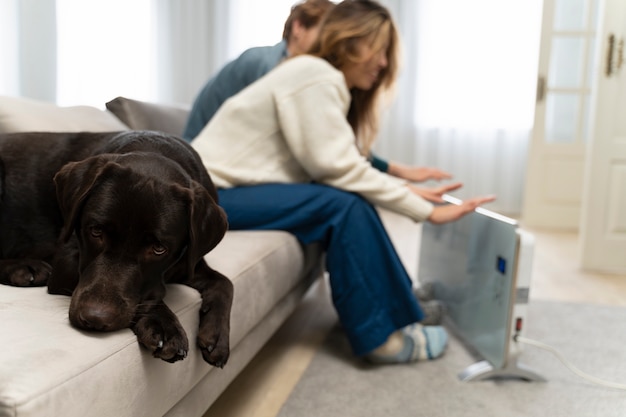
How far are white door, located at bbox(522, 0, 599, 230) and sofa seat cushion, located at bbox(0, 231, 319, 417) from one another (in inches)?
168

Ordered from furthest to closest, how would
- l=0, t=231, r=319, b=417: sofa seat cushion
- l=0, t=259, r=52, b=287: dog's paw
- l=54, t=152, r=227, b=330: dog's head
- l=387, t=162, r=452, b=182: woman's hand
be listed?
l=387, t=162, r=452, b=182: woman's hand
l=0, t=259, r=52, b=287: dog's paw
l=54, t=152, r=227, b=330: dog's head
l=0, t=231, r=319, b=417: sofa seat cushion

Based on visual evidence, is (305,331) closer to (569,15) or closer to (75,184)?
(75,184)

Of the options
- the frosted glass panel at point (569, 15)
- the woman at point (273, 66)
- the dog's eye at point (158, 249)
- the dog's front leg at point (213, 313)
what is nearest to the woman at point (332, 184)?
the woman at point (273, 66)

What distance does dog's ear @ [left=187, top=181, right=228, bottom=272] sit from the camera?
104cm

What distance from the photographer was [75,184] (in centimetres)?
103

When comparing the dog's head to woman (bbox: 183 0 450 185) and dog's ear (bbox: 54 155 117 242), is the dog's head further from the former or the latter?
woman (bbox: 183 0 450 185)

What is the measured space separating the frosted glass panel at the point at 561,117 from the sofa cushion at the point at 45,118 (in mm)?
4205

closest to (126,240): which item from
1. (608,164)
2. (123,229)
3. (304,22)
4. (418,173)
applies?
(123,229)

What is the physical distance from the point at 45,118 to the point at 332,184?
2.83 feet

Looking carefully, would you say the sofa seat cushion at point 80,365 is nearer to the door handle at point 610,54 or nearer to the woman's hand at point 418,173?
the woman's hand at point 418,173

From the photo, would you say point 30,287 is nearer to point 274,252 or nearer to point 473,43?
point 274,252

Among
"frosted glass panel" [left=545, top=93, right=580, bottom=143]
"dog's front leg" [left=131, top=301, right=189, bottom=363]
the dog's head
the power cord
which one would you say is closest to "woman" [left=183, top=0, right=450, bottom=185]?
the power cord

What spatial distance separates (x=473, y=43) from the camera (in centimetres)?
541

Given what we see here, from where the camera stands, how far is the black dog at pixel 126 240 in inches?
37.3
